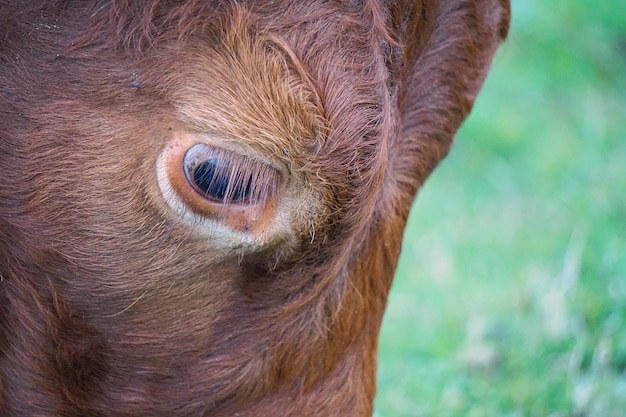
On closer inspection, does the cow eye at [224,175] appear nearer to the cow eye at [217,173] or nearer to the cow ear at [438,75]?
the cow eye at [217,173]

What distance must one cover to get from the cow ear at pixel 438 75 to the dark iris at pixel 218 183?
0.57m

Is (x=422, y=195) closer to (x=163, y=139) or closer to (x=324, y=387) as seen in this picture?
(x=324, y=387)

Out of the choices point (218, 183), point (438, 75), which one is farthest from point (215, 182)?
point (438, 75)

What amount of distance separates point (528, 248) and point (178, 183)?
4311 millimetres

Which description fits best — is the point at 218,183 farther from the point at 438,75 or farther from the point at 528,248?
the point at 528,248

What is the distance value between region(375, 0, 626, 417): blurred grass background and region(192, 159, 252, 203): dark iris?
7.72ft

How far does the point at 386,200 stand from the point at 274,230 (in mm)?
515

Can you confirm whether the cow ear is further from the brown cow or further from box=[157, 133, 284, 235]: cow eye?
box=[157, 133, 284, 235]: cow eye

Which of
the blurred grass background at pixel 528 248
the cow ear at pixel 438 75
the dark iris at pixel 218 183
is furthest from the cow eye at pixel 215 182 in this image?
the blurred grass background at pixel 528 248

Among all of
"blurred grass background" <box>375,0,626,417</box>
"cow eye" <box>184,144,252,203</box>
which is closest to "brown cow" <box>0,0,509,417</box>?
"cow eye" <box>184,144,252,203</box>

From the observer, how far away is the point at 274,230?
2.00m

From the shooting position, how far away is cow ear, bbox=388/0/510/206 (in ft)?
7.79

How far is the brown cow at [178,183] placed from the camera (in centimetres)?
188

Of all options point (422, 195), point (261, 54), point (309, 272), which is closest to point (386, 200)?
point (309, 272)
